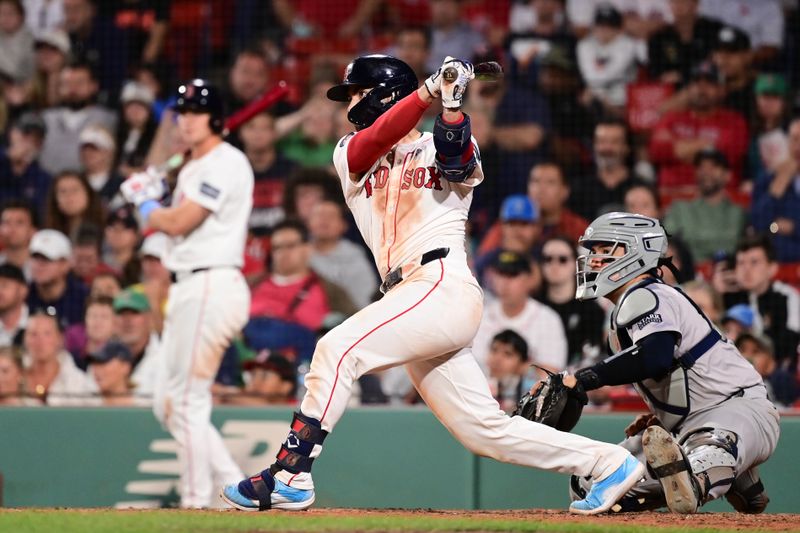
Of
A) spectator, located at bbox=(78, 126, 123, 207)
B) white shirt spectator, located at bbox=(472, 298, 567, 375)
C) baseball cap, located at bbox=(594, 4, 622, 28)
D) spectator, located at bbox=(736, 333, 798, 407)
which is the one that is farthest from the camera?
spectator, located at bbox=(78, 126, 123, 207)

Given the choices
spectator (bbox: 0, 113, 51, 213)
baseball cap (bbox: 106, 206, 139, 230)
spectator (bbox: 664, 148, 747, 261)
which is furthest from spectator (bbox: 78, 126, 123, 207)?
spectator (bbox: 664, 148, 747, 261)

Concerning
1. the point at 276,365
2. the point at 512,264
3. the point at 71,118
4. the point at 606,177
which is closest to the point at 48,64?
the point at 71,118

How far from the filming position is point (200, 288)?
6.16 metres

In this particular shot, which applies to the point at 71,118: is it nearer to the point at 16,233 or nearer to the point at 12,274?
the point at 16,233

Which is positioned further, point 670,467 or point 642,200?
point 642,200

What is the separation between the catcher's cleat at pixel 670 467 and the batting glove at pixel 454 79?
1.39 meters

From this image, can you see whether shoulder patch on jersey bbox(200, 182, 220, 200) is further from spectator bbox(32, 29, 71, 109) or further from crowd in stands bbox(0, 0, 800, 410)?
spectator bbox(32, 29, 71, 109)

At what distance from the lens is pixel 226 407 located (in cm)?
677

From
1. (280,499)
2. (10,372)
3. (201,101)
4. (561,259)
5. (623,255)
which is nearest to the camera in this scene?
(280,499)

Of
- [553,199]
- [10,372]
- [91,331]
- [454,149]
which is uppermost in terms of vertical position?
[454,149]

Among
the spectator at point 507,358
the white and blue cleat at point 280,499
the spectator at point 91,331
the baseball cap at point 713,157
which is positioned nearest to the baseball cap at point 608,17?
the baseball cap at point 713,157

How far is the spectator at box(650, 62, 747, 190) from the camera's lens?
8.32m

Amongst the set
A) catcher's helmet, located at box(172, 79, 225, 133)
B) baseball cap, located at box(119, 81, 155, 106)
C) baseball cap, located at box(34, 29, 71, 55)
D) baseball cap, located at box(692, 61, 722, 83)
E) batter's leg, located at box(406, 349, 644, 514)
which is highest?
baseball cap, located at box(34, 29, 71, 55)

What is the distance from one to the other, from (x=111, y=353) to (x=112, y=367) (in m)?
0.09
